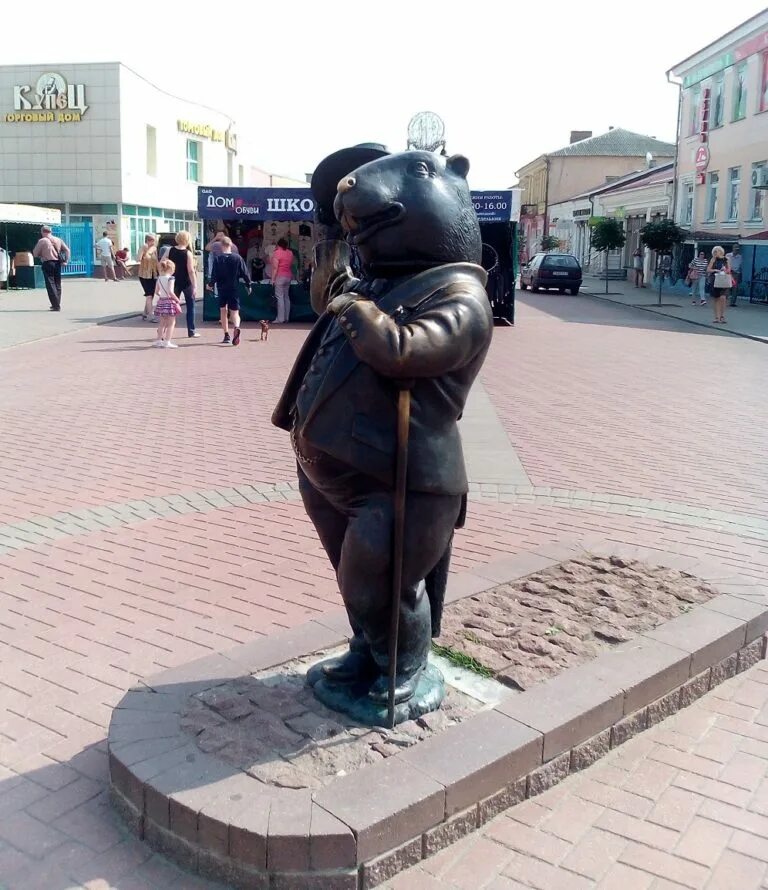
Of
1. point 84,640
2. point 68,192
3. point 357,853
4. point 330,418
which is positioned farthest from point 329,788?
point 68,192

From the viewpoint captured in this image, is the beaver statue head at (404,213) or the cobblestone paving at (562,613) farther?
the cobblestone paving at (562,613)

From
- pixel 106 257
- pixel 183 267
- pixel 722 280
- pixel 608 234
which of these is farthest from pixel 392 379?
pixel 608 234

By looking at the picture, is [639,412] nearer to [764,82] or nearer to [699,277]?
[699,277]

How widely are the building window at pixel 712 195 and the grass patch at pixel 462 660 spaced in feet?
99.8

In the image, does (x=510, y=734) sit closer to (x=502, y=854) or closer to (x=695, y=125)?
(x=502, y=854)

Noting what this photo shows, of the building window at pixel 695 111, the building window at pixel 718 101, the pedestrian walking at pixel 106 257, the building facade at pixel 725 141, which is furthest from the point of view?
the building window at pixel 695 111

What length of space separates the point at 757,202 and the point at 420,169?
92.5 feet

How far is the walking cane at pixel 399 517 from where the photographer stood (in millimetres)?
2869

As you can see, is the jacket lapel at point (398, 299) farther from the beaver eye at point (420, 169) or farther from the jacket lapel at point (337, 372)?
the beaver eye at point (420, 169)

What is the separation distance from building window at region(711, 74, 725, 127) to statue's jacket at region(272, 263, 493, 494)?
31819 mm

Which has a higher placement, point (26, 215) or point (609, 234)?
point (609, 234)

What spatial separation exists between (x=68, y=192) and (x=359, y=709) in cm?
3667

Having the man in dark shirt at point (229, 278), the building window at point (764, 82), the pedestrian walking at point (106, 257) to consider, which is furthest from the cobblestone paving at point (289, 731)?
the pedestrian walking at point (106, 257)

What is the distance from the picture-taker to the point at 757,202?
28.1 metres
